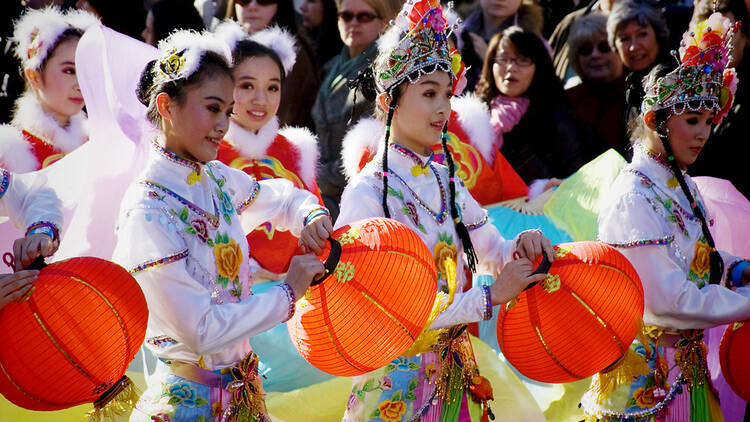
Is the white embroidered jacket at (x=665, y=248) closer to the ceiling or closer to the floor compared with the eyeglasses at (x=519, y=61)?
closer to the floor

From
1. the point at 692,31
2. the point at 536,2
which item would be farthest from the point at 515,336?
the point at 536,2

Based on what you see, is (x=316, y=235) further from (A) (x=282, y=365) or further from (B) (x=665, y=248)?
(A) (x=282, y=365)

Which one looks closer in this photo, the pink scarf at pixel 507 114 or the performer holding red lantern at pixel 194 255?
the performer holding red lantern at pixel 194 255

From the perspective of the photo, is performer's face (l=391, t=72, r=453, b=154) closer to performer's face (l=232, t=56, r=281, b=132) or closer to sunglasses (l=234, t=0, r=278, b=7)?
performer's face (l=232, t=56, r=281, b=132)

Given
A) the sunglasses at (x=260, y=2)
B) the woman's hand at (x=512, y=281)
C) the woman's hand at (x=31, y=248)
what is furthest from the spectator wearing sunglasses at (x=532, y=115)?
the woman's hand at (x=31, y=248)

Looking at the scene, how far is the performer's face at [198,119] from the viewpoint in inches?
105

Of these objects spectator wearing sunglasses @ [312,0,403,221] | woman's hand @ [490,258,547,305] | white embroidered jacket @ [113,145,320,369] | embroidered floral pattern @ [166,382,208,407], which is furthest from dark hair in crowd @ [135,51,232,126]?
spectator wearing sunglasses @ [312,0,403,221]

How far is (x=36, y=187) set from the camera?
292cm

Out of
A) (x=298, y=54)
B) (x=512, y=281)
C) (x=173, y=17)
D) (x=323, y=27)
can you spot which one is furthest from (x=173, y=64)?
(x=323, y=27)

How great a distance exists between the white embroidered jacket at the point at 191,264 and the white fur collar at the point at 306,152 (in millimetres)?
1844

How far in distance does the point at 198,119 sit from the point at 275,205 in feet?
1.62

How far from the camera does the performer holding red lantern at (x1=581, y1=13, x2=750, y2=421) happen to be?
3197 millimetres

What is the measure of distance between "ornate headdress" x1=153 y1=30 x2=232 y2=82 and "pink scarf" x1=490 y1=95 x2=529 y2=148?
2.84m

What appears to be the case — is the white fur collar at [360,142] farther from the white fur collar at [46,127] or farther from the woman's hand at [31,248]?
the white fur collar at [46,127]
